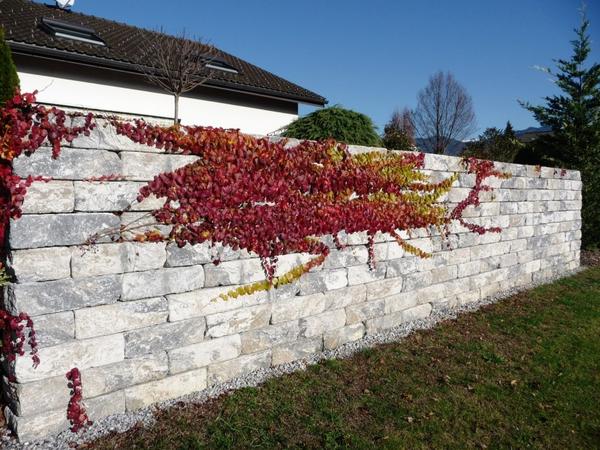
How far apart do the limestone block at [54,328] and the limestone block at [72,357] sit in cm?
4

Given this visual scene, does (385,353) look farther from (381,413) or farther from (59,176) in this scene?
(59,176)

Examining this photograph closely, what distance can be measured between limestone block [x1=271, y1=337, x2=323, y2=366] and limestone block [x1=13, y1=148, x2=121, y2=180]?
232 centimetres

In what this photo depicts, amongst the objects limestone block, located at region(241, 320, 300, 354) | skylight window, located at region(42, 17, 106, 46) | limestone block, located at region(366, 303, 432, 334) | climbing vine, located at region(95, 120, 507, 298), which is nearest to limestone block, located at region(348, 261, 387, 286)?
climbing vine, located at region(95, 120, 507, 298)

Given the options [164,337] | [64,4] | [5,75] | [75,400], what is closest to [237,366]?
[164,337]

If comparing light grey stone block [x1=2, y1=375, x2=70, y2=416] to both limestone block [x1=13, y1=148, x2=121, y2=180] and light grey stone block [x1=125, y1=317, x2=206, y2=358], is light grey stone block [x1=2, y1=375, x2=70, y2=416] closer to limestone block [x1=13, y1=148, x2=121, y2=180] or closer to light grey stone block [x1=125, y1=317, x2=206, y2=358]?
light grey stone block [x1=125, y1=317, x2=206, y2=358]

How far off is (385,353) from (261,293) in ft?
5.25

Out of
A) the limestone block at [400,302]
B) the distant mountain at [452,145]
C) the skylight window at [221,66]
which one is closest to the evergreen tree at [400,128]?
the distant mountain at [452,145]

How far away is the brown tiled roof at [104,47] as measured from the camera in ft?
33.9

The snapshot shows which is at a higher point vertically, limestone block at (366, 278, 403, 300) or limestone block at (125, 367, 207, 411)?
limestone block at (366, 278, 403, 300)

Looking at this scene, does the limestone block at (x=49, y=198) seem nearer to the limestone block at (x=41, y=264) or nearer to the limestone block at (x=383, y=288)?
the limestone block at (x=41, y=264)

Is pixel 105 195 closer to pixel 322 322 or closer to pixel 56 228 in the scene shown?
pixel 56 228

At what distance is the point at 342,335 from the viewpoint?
5.01 meters

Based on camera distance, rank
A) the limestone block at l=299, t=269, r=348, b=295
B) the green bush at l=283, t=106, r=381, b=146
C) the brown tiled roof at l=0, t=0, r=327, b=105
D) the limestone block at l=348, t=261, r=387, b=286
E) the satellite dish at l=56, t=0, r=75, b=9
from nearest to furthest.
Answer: the limestone block at l=299, t=269, r=348, b=295 < the limestone block at l=348, t=261, r=387, b=286 < the green bush at l=283, t=106, r=381, b=146 < the brown tiled roof at l=0, t=0, r=327, b=105 < the satellite dish at l=56, t=0, r=75, b=9

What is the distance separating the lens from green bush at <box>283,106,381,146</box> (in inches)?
335
